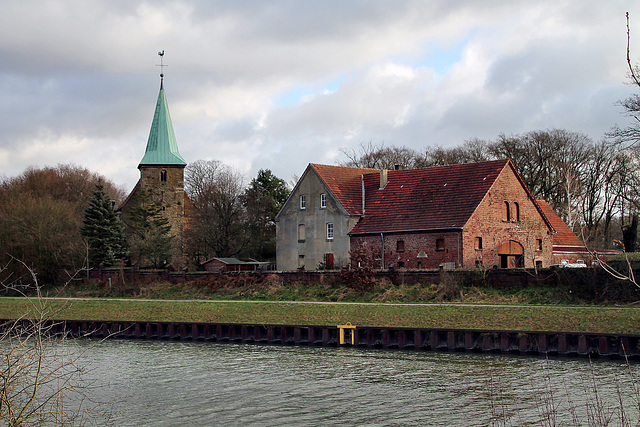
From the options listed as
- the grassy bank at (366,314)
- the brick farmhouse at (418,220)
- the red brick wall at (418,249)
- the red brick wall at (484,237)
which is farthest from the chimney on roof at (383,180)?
the grassy bank at (366,314)

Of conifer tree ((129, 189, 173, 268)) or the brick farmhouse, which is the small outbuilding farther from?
the brick farmhouse

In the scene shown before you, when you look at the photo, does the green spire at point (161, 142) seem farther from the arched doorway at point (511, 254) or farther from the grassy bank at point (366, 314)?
the arched doorway at point (511, 254)

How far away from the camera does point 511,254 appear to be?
1948 inches

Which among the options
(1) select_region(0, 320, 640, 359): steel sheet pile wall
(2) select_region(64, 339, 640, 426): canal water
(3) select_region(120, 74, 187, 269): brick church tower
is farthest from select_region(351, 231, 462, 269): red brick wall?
(3) select_region(120, 74, 187, 269): brick church tower

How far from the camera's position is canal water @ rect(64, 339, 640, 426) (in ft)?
59.8

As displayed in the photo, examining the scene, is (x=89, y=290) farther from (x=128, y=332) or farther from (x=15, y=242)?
(x=128, y=332)

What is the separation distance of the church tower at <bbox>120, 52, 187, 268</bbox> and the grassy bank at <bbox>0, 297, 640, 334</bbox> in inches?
1368

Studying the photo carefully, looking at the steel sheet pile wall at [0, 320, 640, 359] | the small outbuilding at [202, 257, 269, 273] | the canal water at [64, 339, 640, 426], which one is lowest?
the canal water at [64, 339, 640, 426]

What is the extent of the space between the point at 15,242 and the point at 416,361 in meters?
40.4

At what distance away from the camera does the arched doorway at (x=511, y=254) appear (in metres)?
48.9

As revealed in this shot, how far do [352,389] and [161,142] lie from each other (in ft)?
206

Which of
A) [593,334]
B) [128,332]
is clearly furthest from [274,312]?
[593,334]

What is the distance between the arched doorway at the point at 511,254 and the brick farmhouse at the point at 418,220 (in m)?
0.07

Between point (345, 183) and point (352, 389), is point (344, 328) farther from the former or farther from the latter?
point (345, 183)
